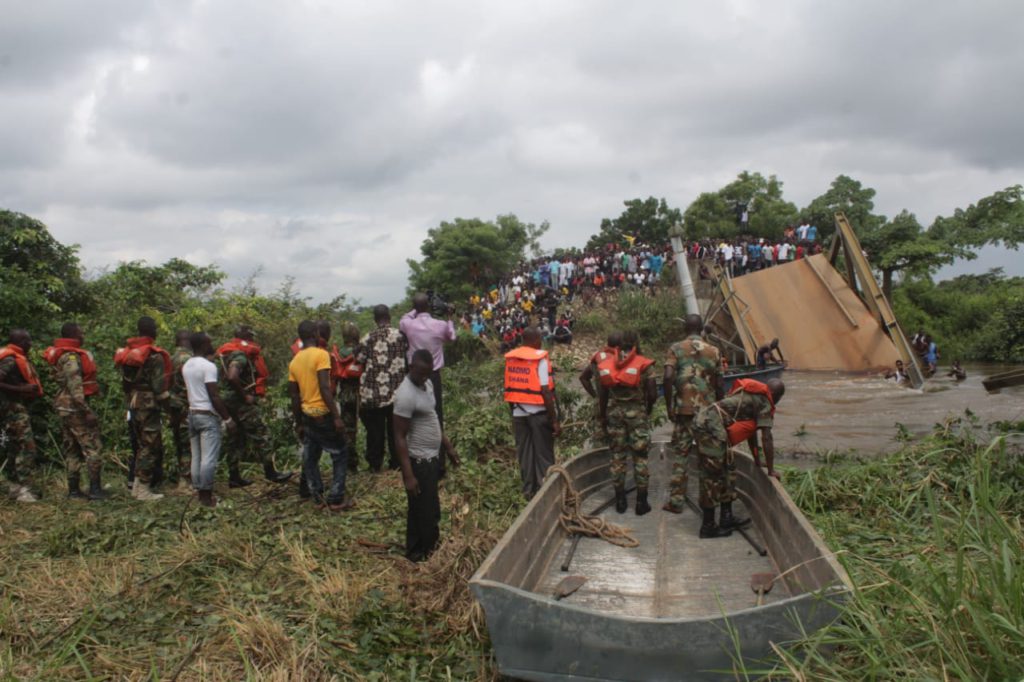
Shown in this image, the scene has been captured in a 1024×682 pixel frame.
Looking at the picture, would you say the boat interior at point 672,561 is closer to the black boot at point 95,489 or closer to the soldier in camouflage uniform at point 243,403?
the soldier in camouflage uniform at point 243,403

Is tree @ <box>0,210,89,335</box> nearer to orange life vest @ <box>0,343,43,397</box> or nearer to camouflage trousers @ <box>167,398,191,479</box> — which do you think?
orange life vest @ <box>0,343,43,397</box>

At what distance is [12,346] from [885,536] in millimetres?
7974

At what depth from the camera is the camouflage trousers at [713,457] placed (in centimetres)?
546

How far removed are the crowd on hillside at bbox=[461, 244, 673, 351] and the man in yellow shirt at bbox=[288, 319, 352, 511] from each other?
52.7 ft

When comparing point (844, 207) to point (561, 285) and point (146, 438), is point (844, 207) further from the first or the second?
point (146, 438)

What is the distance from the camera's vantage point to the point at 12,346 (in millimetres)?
6453

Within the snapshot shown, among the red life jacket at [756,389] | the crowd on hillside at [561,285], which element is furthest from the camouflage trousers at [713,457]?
the crowd on hillside at [561,285]

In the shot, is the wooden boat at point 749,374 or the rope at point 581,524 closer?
the rope at point 581,524

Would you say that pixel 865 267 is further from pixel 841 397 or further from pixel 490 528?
pixel 490 528

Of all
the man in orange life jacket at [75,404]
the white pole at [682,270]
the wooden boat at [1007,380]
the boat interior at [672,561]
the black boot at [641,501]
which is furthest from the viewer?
the white pole at [682,270]

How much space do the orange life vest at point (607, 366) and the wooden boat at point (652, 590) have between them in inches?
34.5

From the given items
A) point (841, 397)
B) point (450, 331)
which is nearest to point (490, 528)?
point (450, 331)

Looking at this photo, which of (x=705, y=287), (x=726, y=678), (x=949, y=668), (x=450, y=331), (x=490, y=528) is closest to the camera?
(x=949, y=668)

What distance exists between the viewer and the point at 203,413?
20.2 feet
